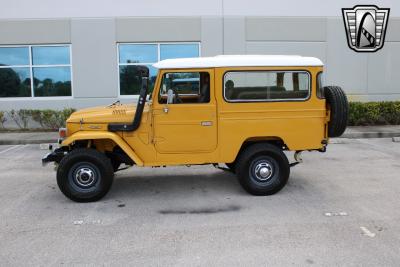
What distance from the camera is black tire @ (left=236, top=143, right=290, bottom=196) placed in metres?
6.45

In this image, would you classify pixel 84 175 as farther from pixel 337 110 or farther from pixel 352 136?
pixel 352 136

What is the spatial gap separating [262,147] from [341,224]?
1718 mm

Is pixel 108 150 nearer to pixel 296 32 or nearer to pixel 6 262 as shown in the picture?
pixel 6 262

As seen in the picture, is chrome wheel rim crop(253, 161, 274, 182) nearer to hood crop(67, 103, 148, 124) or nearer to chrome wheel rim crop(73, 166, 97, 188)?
hood crop(67, 103, 148, 124)

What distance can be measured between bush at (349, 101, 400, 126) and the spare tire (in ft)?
26.5

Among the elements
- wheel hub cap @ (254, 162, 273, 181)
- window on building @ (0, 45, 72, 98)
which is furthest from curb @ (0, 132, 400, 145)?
wheel hub cap @ (254, 162, 273, 181)

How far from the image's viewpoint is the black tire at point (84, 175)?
6219 mm

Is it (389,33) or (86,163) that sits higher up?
(389,33)

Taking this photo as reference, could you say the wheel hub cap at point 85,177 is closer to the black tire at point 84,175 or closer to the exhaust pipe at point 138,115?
the black tire at point 84,175

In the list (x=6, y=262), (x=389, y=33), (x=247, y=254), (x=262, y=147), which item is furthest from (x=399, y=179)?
(x=389, y=33)

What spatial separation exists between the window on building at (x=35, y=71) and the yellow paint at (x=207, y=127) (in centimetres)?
900

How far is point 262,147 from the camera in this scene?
21.3 feet

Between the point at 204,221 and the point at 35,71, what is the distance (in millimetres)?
11575

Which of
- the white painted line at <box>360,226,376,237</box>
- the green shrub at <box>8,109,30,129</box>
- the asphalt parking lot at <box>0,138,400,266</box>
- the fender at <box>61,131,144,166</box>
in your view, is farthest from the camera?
the green shrub at <box>8,109,30,129</box>
